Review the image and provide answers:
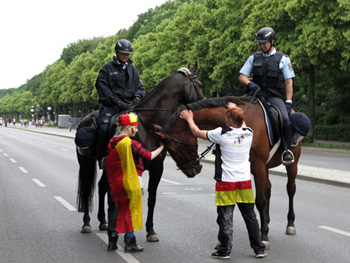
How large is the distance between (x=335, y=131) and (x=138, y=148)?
108ft

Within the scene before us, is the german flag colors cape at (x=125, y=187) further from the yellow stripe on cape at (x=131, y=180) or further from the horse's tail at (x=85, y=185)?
the horse's tail at (x=85, y=185)

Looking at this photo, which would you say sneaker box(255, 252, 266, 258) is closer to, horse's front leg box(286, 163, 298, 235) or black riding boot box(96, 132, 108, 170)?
horse's front leg box(286, 163, 298, 235)

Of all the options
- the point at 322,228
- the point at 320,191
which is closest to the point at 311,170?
the point at 320,191

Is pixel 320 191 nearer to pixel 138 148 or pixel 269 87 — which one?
pixel 269 87

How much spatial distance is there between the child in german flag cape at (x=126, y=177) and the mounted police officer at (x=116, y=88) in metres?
0.77

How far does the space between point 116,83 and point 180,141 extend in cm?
159

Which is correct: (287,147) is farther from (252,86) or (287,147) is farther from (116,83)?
(116,83)

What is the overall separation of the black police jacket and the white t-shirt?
1778 millimetres

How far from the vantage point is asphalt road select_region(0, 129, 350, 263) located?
641cm

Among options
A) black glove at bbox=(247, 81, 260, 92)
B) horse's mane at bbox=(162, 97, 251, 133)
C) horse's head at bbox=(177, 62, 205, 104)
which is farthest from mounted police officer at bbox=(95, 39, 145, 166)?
black glove at bbox=(247, 81, 260, 92)

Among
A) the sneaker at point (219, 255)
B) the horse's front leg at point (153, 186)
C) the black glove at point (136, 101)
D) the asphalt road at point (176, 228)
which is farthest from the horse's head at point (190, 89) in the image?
the sneaker at point (219, 255)

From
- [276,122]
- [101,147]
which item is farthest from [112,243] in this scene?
[276,122]

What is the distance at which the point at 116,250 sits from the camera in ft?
21.9

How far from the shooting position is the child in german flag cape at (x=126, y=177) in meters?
6.41
